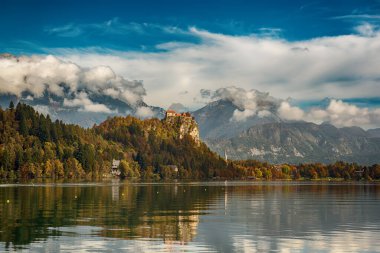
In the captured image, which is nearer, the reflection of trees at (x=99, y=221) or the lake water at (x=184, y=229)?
the lake water at (x=184, y=229)

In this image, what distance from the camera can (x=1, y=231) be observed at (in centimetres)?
5934

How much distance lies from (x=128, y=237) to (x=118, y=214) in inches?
971

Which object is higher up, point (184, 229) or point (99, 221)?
point (99, 221)

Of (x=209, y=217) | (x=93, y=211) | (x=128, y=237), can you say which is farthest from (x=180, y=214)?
(x=128, y=237)

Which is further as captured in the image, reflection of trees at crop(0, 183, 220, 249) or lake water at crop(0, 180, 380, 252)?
reflection of trees at crop(0, 183, 220, 249)

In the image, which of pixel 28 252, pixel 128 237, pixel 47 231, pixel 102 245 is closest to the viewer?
pixel 28 252

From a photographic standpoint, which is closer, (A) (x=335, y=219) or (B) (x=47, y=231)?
(B) (x=47, y=231)

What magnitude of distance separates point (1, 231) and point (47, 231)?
4.71 m

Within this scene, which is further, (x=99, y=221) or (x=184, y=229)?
(x=99, y=221)

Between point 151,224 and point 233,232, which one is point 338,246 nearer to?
point 233,232

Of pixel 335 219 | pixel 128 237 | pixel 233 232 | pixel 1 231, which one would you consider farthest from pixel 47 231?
pixel 335 219

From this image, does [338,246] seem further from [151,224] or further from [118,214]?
[118,214]

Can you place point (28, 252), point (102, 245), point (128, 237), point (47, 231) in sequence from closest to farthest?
point (28, 252) → point (102, 245) → point (128, 237) → point (47, 231)

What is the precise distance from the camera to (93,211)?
8531 centimetres
